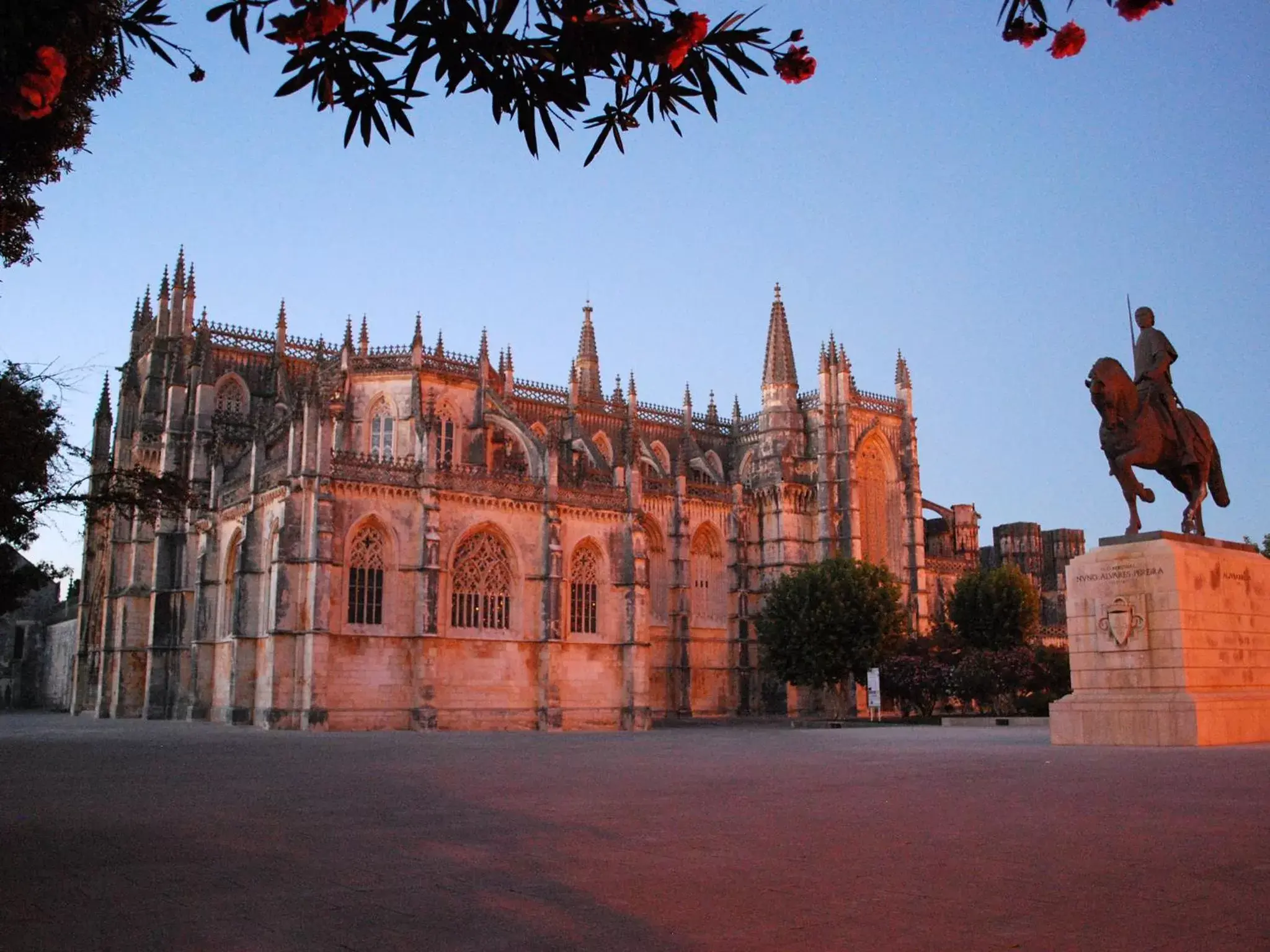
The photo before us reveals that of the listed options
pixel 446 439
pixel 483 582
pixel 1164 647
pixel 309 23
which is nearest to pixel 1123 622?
pixel 1164 647

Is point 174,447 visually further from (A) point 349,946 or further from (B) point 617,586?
(A) point 349,946

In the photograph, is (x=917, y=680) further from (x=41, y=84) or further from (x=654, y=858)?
(x=41, y=84)

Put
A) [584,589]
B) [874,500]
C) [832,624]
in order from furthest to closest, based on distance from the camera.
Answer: [874,500]
[832,624]
[584,589]

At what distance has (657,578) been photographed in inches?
2093

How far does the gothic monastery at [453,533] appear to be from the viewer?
118 feet

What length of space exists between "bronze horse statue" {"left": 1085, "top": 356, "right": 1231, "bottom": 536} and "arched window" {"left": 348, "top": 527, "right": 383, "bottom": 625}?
24076mm

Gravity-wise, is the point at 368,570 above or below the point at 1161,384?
below

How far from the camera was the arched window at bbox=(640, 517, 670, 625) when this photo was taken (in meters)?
53.0

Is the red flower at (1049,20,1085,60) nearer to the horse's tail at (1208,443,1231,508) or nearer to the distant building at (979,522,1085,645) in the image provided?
the horse's tail at (1208,443,1231,508)

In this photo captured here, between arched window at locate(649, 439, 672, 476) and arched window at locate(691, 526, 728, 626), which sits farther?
arched window at locate(649, 439, 672, 476)

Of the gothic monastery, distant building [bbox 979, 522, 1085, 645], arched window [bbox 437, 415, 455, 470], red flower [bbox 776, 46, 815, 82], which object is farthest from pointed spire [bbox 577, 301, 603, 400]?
red flower [bbox 776, 46, 815, 82]

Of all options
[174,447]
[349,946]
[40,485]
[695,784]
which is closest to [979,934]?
[349,946]

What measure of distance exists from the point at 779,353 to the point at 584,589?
26047 mm

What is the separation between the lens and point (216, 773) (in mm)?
16531
